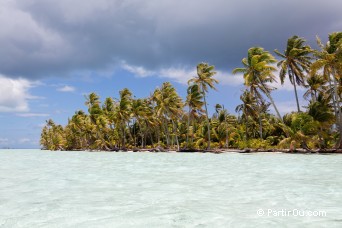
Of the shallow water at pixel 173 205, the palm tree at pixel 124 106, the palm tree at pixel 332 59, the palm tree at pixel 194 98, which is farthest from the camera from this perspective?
the palm tree at pixel 124 106

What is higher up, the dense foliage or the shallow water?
the dense foliage

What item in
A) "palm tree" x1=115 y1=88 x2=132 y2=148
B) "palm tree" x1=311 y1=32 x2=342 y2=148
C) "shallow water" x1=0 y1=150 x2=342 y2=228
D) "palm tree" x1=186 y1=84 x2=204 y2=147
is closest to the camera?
"shallow water" x1=0 y1=150 x2=342 y2=228

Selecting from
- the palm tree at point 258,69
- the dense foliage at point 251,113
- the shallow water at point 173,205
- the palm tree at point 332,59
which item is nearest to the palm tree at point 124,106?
the dense foliage at point 251,113

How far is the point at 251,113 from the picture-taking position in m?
57.2

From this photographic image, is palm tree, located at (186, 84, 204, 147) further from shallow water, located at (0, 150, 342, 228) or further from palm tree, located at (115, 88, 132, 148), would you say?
shallow water, located at (0, 150, 342, 228)

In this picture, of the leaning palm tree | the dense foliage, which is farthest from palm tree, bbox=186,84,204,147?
the leaning palm tree

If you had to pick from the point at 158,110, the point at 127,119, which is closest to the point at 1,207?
the point at 158,110

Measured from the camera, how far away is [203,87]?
52938 millimetres

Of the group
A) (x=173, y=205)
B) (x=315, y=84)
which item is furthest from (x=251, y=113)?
(x=173, y=205)

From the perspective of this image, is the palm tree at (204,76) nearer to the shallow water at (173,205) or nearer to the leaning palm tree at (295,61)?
the leaning palm tree at (295,61)

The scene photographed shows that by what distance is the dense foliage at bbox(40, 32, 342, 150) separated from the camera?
36469 mm

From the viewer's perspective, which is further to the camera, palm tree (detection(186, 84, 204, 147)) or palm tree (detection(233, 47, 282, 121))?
palm tree (detection(186, 84, 204, 147))

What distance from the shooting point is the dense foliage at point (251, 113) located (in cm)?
3647

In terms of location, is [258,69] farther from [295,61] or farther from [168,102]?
[168,102]
